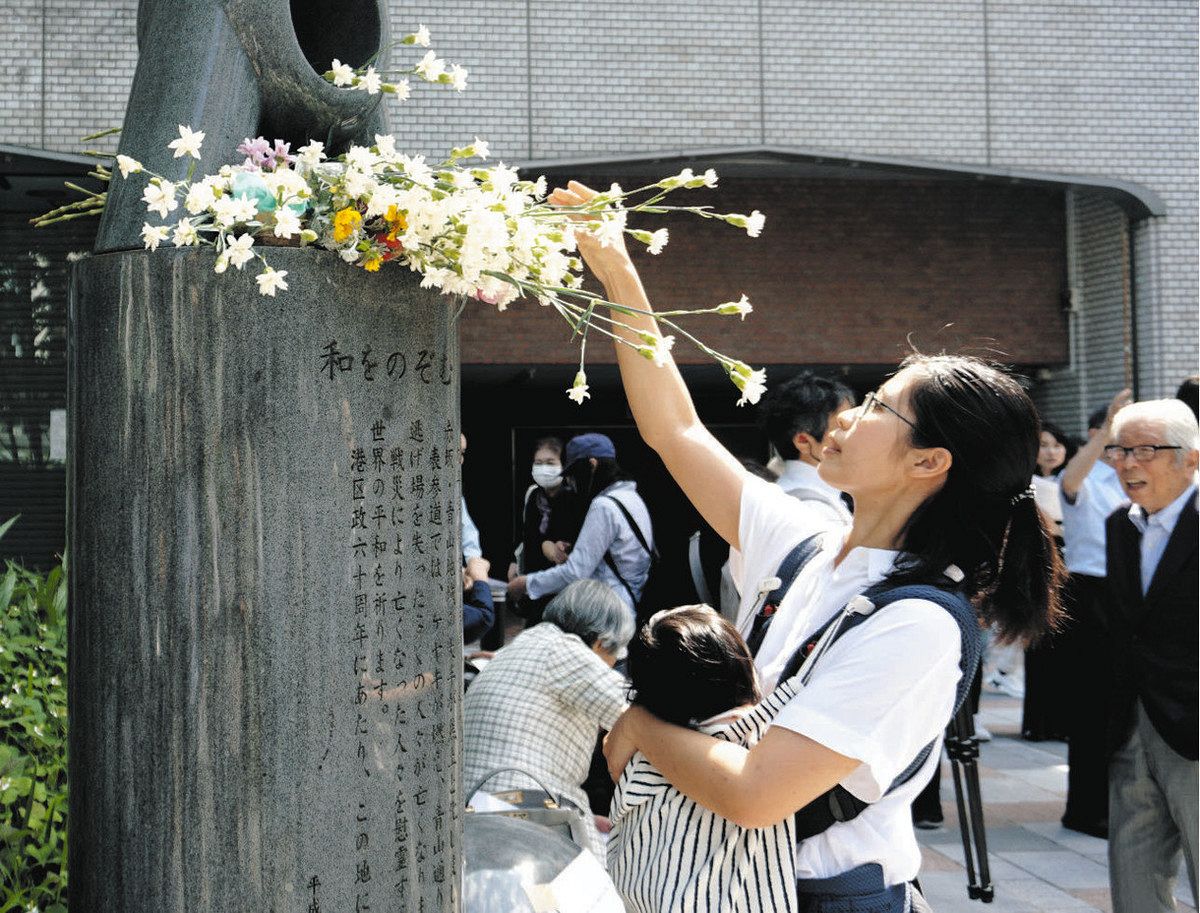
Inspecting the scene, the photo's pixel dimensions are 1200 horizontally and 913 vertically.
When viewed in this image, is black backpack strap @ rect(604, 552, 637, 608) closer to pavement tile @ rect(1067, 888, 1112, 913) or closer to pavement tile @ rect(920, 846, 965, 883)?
pavement tile @ rect(920, 846, 965, 883)

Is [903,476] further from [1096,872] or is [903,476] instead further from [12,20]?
[12,20]

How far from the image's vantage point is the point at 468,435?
43.0 ft

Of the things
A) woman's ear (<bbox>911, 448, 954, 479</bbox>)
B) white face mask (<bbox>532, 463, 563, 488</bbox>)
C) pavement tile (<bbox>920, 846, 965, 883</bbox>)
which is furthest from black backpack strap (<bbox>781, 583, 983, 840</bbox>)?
white face mask (<bbox>532, 463, 563, 488</bbox>)

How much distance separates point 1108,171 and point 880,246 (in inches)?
Result: 79.6

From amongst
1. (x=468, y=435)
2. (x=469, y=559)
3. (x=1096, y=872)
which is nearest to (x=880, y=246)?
(x=468, y=435)

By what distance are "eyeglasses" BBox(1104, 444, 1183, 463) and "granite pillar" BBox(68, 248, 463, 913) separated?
294cm

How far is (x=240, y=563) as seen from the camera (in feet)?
6.69

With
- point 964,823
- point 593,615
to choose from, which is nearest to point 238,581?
point 593,615

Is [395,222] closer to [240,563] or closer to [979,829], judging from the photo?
[240,563]

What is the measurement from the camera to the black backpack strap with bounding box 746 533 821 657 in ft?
7.71

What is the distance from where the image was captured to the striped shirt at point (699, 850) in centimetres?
193

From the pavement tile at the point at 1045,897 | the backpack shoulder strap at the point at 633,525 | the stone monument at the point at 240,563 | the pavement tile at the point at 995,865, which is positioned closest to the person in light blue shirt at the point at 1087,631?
the pavement tile at the point at 995,865

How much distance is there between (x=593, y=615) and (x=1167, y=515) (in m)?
1.97

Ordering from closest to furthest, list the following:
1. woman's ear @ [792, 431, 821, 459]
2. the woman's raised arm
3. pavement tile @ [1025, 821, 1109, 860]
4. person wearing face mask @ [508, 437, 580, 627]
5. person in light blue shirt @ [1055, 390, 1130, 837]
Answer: the woman's raised arm → woman's ear @ [792, 431, 821, 459] → pavement tile @ [1025, 821, 1109, 860] → person in light blue shirt @ [1055, 390, 1130, 837] → person wearing face mask @ [508, 437, 580, 627]
